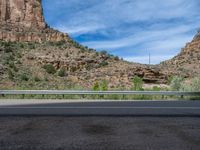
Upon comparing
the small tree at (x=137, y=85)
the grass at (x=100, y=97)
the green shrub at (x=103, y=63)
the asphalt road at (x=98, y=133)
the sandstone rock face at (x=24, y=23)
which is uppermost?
the sandstone rock face at (x=24, y=23)

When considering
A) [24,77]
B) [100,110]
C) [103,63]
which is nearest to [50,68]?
[24,77]

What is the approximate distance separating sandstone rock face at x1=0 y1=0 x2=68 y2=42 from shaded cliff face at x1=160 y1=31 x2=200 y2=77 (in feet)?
81.9

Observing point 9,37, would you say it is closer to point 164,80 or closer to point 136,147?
point 164,80

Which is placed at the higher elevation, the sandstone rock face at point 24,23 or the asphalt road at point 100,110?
the sandstone rock face at point 24,23

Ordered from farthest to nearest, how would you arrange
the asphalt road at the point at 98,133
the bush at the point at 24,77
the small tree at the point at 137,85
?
the bush at the point at 24,77 < the small tree at the point at 137,85 < the asphalt road at the point at 98,133

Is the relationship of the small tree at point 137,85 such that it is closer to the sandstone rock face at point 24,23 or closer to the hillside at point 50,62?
the hillside at point 50,62

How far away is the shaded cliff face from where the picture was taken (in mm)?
64750

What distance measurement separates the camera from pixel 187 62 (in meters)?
76.2

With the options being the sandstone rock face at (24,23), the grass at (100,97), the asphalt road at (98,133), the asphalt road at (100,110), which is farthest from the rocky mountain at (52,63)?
the asphalt road at (98,133)

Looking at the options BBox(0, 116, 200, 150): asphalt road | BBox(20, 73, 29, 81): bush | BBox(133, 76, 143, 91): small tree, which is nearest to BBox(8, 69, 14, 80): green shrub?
BBox(20, 73, 29, 81): bush

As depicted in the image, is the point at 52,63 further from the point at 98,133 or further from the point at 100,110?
the point at 98,133

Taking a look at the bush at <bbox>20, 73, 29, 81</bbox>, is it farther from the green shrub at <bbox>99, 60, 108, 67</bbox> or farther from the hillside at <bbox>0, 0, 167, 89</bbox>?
the green shrub at <bbox>99, 60, 108, 67</bbox>

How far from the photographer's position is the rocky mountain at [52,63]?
52.7 metres

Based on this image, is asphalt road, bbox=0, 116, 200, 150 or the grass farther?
the grass
